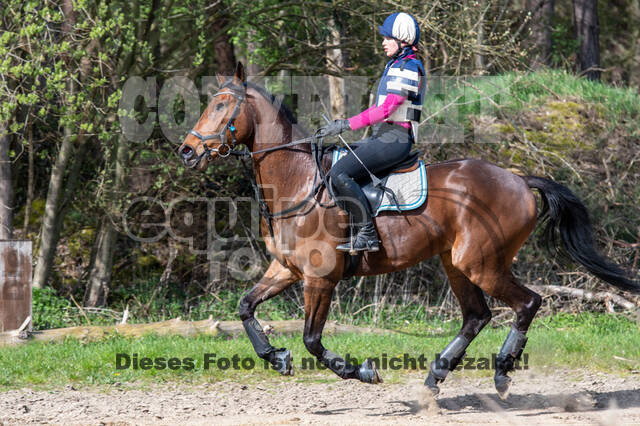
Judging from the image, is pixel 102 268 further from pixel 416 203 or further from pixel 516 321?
pixel 516 321

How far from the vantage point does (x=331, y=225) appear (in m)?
6.05

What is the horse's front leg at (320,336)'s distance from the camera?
19.4 feet

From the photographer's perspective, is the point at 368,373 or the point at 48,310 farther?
the point at 48,310

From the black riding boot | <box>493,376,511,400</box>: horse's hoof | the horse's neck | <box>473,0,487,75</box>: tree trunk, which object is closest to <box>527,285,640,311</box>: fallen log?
<box>473,0,487,75</box>: tree trunk

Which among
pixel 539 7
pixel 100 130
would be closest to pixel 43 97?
pixel 100 130

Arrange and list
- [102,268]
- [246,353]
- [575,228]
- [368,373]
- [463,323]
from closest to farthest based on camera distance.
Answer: [368,373]
[463,323]
[575,228]
[246,353]
[102,268]

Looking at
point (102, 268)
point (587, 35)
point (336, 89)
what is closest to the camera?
point (102, 268)

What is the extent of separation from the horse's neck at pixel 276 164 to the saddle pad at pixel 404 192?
32 centimetres

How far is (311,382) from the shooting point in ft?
22.7

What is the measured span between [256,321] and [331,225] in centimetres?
105

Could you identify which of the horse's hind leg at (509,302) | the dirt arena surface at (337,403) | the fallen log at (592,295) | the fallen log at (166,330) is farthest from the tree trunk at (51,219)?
the fallen log at (592,295)

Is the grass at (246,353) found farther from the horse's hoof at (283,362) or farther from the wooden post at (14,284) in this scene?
the horse's hoof at (283,362)

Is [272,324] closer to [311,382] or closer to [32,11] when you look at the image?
[311,382]

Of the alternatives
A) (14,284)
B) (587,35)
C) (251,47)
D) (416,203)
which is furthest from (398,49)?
(587,35)
